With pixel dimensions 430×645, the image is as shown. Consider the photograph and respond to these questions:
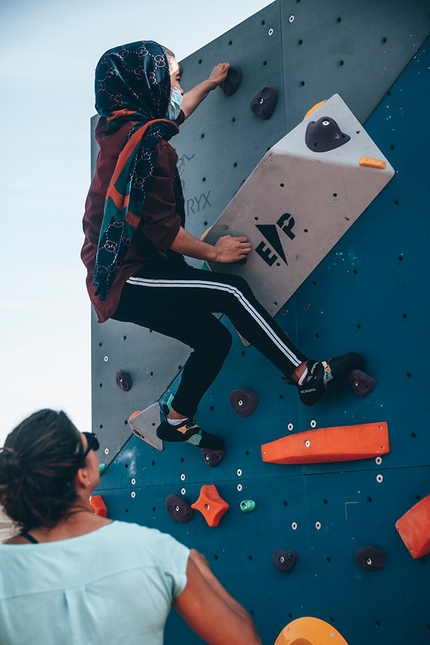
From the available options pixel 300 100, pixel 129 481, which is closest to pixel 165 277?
pixel 300 100

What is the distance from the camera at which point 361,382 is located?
7.41ft

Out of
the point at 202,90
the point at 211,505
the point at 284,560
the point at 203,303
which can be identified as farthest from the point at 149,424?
the point at 202,90

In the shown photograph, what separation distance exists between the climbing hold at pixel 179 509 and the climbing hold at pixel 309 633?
2.06 ft

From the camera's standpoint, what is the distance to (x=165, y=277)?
2428 millimetres

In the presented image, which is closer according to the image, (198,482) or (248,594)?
Result: (248,594)

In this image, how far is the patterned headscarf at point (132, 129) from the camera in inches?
89.5

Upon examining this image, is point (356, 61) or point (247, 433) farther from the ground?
point (356, 61)

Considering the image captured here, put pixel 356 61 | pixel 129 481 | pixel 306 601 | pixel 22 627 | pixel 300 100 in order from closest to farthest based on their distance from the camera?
pixel 22 627, pixel 306 601, pixel 356 61, pixel 300 100, pixel 129 481

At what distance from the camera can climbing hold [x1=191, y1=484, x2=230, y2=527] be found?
2.65m

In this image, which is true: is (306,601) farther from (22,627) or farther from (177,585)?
(22,627)

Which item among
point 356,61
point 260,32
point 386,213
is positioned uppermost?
point 260,32

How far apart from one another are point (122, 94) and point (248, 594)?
1865mm

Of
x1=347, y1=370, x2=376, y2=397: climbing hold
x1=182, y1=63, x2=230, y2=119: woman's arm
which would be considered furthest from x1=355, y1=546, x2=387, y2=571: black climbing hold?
x1=182, y1=63, x2=230, y2=119: woman's arm

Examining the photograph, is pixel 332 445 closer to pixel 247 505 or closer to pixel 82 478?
pixel 247 505
